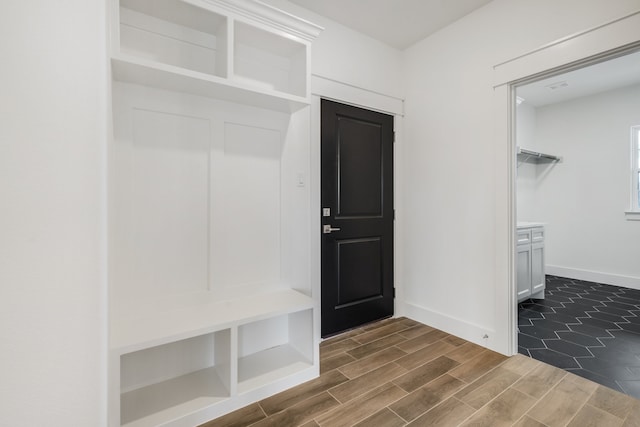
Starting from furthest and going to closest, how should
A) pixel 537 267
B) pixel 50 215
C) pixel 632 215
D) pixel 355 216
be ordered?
pixel 632 215 < pixel 537 267 < pixel 355 216 < pixel 50 215

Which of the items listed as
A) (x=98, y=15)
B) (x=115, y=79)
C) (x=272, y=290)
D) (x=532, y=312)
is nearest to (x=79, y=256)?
(x=98, y=15)

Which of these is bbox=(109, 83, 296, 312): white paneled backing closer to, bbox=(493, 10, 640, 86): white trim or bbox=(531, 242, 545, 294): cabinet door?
bbox=(493, 10, 640, 86): white trim

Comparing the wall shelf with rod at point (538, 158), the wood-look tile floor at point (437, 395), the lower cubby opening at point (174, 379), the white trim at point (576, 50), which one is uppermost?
the white trim at point (576, 50)

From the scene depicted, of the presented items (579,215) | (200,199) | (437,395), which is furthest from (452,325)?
(579,215)

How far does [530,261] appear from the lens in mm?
3488

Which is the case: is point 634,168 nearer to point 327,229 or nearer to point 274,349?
point 327,229

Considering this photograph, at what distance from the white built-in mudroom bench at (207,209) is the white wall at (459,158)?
1.40 meters

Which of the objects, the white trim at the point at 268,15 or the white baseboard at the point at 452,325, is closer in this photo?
the white trim at the point at 268,15

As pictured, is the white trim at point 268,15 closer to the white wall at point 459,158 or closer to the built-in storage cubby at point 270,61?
the built-in storage cubby at point 270,61

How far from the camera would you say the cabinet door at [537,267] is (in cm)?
353

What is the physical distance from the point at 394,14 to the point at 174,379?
129 inches

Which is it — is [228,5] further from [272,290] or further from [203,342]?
[203,342]

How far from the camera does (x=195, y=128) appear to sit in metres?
1.99

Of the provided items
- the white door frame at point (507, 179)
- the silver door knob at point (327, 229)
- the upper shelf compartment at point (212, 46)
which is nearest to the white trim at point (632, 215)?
the white door frame at point (507, 179)
